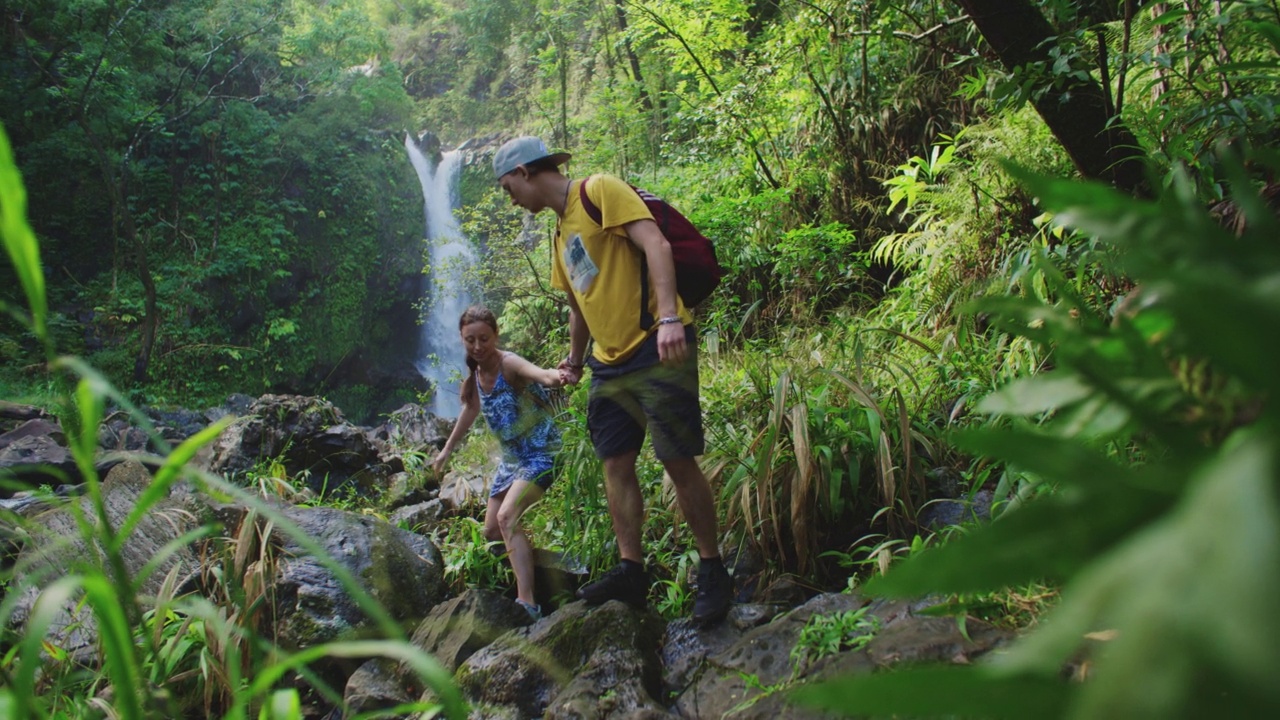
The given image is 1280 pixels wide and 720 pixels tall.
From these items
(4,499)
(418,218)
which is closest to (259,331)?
(418,218)

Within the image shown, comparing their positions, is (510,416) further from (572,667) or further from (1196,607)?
(1196,607)

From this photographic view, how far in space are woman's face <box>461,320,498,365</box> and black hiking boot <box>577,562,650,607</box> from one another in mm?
1340

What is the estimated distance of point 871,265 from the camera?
5.80 m

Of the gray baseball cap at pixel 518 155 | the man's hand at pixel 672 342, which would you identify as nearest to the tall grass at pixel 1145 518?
the man's hand at pixel 672 342

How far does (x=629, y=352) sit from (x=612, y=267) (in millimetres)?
319

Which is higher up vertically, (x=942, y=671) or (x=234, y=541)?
(x=234, y=541)

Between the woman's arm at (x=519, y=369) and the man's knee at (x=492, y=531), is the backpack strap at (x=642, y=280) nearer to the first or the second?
the woman's arm at (x=519, y=369)

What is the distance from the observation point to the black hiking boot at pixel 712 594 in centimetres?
254

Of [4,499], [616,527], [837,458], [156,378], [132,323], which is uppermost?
[132,323]

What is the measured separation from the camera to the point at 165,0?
15.2m

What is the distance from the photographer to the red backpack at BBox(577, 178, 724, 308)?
2.68 metres

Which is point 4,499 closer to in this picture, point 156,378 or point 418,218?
point 156,378

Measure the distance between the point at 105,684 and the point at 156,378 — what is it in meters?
15.1

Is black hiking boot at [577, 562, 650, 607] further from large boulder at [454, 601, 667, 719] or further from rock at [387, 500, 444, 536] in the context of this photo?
rock at [387, 500, 444, 536]
